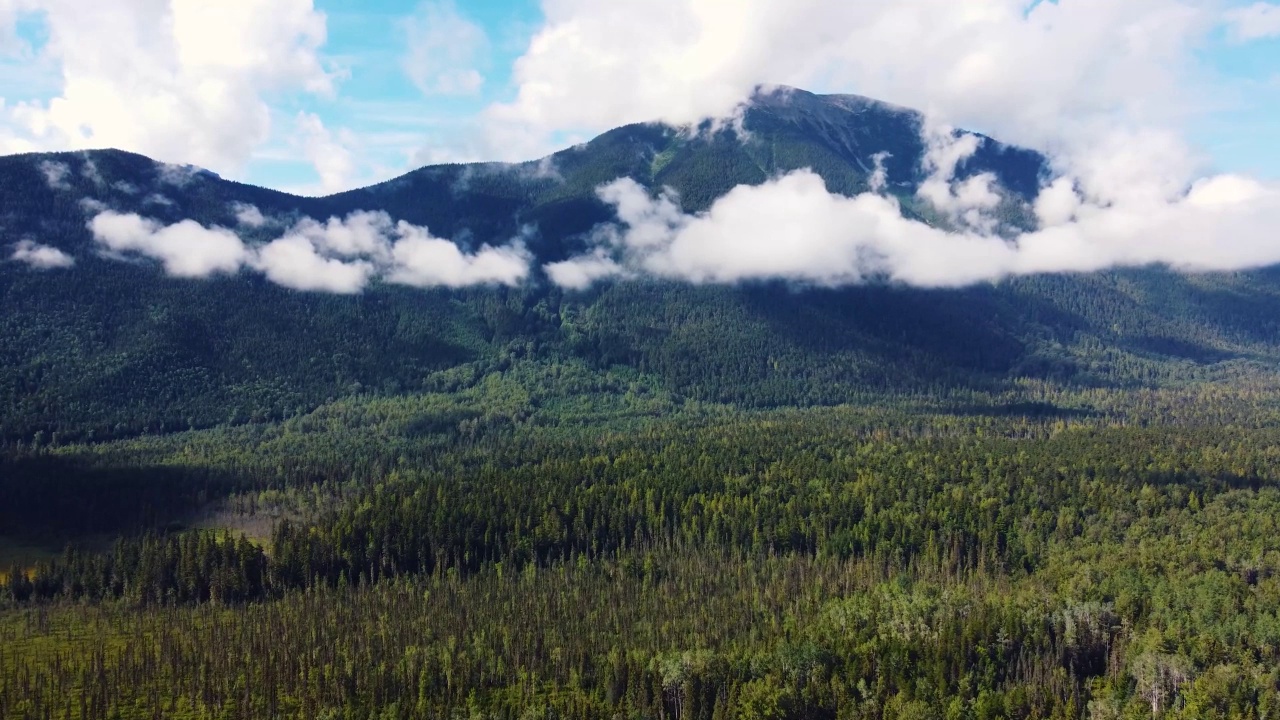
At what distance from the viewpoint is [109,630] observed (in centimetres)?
13650

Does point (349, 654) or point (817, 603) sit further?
point (817, 603)

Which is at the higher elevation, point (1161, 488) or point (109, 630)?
point (1161, 488)

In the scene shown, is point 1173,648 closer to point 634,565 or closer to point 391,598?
point 634,565

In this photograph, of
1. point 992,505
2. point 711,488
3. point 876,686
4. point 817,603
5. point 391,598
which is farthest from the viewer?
point 711,488

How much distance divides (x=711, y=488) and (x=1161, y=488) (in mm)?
83724

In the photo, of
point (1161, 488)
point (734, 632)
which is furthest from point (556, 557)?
point (1161, 488)

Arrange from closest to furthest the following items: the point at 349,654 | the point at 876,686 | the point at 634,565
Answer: the point at 876,686, the point at 349,654, the point at 634,565

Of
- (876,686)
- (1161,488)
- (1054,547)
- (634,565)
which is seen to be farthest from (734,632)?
(1161,488)

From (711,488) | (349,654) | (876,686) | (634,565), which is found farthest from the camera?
(711,488)

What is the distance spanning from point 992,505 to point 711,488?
53246 mm

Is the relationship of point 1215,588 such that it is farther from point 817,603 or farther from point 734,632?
point 734,632

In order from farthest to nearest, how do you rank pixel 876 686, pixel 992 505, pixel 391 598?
1. pixel 992 505
2. pixel 391 598
3. pixel 876 686

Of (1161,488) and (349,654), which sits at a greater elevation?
(1161,488)

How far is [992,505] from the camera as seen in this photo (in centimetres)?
17250
